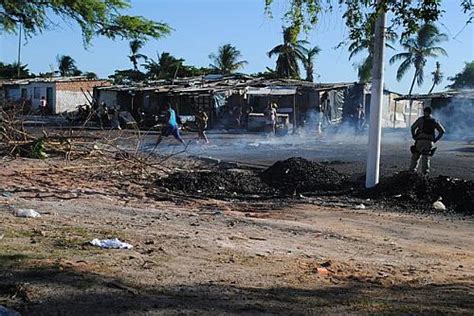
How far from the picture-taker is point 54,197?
1016 cm

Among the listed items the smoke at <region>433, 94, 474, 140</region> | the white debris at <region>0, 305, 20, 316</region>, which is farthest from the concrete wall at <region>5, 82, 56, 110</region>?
the white debris at <region>0, 305, 20, 316</region>

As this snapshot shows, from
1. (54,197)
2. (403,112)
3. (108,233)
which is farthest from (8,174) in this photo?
(403,112)

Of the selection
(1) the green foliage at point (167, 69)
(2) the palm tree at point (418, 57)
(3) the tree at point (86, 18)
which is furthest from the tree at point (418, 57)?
(3) the tree at point (86, 18)

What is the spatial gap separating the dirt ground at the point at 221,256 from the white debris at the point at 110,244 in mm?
115

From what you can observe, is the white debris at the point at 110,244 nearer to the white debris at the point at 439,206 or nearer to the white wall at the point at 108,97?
the white debris at the point at 439,206

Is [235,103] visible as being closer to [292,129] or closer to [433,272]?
[292,129]

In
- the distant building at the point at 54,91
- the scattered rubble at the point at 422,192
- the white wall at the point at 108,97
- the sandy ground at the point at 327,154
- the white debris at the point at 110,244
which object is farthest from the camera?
the distant building at the point at 54,91

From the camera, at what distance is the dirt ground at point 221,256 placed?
4.62m

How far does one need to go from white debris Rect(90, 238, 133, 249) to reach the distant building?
4260 centimetres

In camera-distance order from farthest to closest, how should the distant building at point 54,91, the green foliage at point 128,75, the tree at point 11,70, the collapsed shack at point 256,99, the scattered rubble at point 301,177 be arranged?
the tree at point 11,70 < the green foliage at point 128,75 < the distant building at point 54,91 < the collapsed shack at point 256,99 < the scattered rubble at point 301,177

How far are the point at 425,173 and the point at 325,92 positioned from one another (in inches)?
862

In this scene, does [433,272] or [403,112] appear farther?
[403,112]

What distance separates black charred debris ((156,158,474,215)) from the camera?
37.2ft

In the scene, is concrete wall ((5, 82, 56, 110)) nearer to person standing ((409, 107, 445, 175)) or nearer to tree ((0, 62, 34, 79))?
tree ((0, 62, 34, 79))
